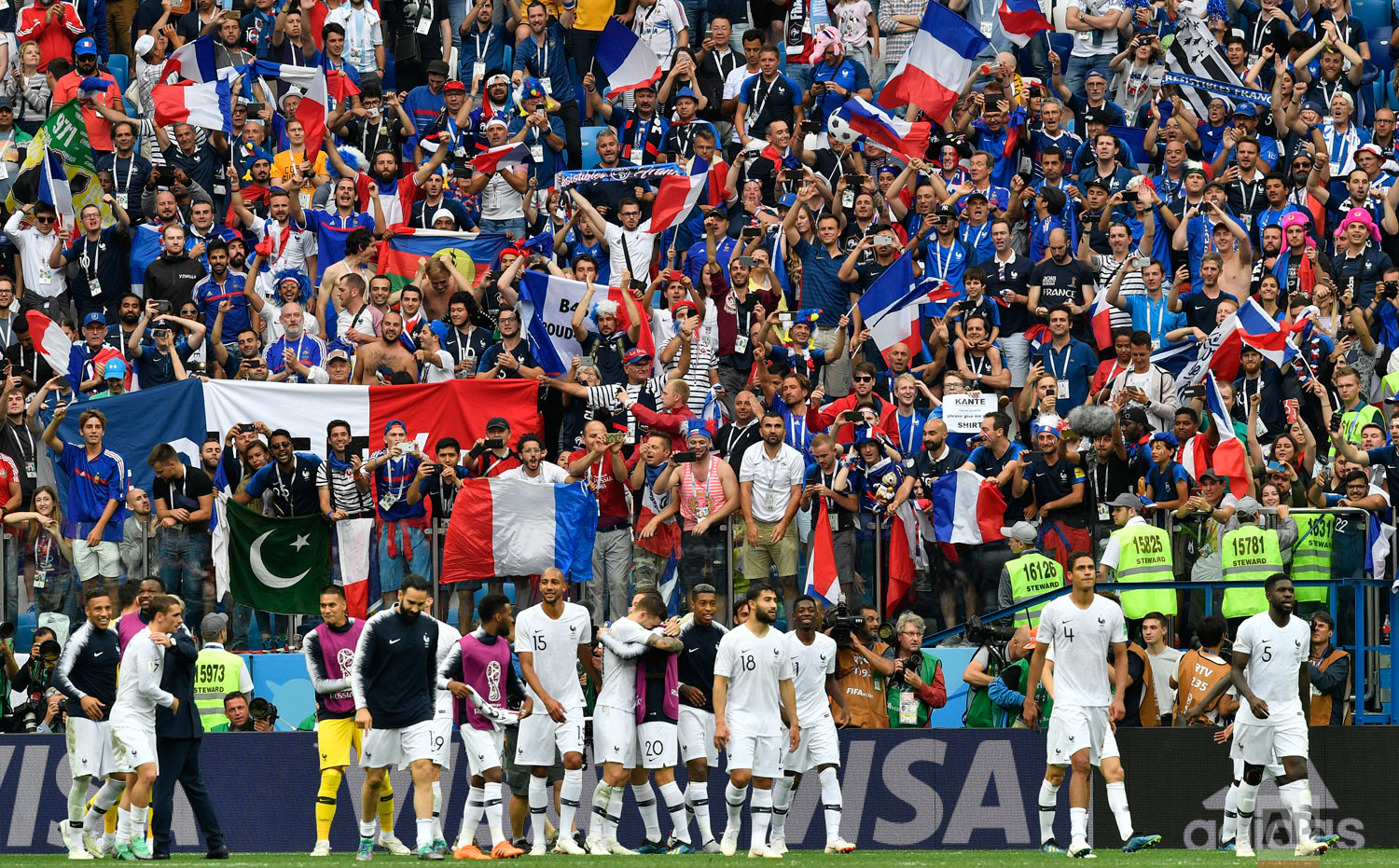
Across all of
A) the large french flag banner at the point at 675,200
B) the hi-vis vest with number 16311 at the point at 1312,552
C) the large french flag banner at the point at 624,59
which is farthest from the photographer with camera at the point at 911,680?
the large french flag banner at the point at 624,59

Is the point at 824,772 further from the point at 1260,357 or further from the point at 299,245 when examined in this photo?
the point at 299,245

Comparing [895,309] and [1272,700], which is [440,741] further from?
[895,309]

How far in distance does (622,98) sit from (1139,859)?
14360mm

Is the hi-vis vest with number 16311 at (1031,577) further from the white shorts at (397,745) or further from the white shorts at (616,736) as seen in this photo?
the white shorts at (397,745)

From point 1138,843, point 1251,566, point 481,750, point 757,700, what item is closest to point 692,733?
point 757,700

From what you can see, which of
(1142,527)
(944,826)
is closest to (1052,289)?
(1142,527)

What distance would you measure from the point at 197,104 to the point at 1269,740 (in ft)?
48.7

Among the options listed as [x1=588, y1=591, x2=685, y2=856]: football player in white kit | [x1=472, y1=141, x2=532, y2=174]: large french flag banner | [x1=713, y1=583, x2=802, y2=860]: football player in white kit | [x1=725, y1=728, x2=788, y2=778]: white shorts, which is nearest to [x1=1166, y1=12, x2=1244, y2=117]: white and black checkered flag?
[x1=472, y1=141, x2=532, y2=174]: large french flag banner

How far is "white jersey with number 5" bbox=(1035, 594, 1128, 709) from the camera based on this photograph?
16453 millimetres

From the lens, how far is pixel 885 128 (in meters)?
24.6

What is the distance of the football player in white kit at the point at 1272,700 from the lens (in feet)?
54.5

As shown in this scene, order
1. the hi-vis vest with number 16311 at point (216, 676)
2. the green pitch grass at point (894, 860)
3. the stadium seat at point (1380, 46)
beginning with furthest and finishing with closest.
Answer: the stadium seat at point (1380, 46) < the hi-vis vest with number 16311 at point (216, 676) < the green pitch grass at point (894, 860)

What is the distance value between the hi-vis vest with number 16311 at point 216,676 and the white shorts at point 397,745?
2981 millimetres

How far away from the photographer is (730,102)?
26.3m
